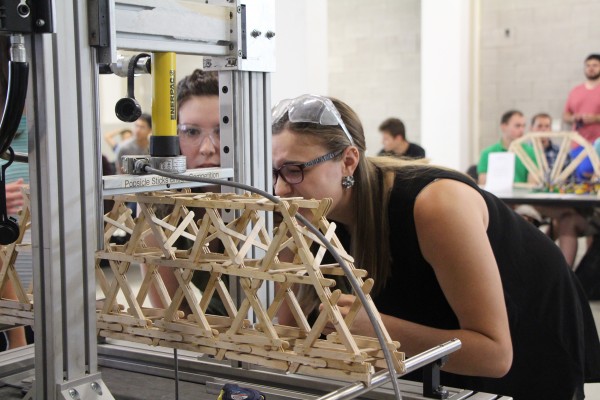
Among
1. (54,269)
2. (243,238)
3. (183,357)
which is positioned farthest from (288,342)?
(183,357)

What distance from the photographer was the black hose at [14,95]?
101 centimetres

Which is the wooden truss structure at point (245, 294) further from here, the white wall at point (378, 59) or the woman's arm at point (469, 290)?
the white wall at point (378, 59)

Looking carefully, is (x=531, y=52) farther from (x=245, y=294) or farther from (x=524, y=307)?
(x=245, y=294)

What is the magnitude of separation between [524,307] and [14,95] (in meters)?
1.25

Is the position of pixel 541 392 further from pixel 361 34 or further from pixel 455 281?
pixel 361 34

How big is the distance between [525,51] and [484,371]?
303 inches

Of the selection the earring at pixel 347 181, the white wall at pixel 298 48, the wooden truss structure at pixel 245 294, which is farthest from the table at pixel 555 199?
the wooden truss structure at pixel 245 294

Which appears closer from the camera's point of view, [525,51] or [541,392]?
[541,392]

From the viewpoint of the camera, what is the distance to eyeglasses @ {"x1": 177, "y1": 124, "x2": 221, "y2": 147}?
214 cm

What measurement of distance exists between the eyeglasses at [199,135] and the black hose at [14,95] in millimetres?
1107

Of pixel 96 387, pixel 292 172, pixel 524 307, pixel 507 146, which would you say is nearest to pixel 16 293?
pixel 96 387

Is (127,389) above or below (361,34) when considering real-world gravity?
below

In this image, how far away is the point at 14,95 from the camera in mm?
1019

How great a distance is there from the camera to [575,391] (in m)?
1.84
